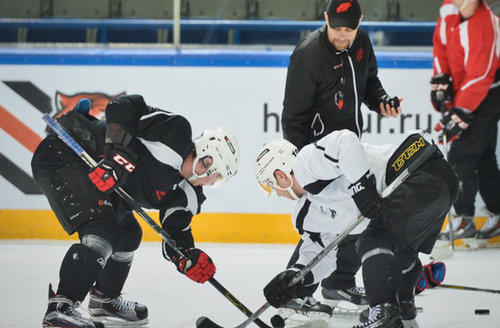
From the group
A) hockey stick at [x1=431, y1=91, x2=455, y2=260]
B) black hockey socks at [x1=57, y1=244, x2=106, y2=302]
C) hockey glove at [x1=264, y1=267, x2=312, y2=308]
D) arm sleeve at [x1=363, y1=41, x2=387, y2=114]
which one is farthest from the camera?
hockey stick at [x1=431, y1=91, x2=455, y2=260]

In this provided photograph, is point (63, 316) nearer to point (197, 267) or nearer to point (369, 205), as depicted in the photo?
point (197, 267)

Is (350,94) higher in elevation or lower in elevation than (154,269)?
higher

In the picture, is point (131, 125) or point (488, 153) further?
point (488, 153)

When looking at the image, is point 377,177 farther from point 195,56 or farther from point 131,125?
point 195,56

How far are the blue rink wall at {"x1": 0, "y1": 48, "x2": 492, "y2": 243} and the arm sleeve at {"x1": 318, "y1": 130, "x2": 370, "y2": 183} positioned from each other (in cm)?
253

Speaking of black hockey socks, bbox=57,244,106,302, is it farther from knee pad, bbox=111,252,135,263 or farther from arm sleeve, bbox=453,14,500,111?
arm sleeve, bbox=453,14,500,111

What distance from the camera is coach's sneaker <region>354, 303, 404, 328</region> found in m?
2.58

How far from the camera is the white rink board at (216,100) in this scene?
5.24 metres

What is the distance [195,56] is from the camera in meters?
5.31

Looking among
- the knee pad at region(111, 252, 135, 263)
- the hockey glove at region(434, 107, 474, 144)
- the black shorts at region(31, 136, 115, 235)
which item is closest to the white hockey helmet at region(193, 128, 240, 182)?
the black shorts at region(31, 136, 115, 235)

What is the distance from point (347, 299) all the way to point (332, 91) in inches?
37.8

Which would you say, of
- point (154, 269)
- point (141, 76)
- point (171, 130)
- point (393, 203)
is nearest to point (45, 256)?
point (154, 269)

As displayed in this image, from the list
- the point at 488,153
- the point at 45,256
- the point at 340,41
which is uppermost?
the point at 340,41

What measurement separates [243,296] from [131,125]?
117 centimetres
